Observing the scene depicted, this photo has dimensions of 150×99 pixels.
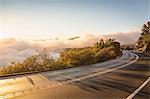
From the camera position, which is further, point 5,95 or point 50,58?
point 50,58

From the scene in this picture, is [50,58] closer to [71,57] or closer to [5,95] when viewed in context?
[71,57]

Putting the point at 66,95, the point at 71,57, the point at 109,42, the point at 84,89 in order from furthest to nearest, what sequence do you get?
the point at 109,42 → the point at 71,57 → the point at 84,89 → the point at 66,95

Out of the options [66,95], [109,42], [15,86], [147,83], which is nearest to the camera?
[66,95]

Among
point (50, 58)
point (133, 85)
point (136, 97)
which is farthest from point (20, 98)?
point (50, 58)

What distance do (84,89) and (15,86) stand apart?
3.28 m

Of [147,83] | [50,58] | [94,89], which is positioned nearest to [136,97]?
[94,89]

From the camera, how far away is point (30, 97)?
11180 millimetres

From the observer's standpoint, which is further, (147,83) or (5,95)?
(147,83)

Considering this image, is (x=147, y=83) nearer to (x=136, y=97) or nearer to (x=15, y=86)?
(x=136, y=97)

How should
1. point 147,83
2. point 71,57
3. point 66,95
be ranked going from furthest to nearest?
point 71,57, point 147,83, point 66,95

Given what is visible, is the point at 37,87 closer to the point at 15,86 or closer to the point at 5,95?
the point at 15,86

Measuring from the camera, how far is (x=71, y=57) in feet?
109

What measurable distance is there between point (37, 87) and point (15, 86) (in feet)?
3.69

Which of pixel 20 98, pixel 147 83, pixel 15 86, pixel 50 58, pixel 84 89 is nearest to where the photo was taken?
pixel 20 98
